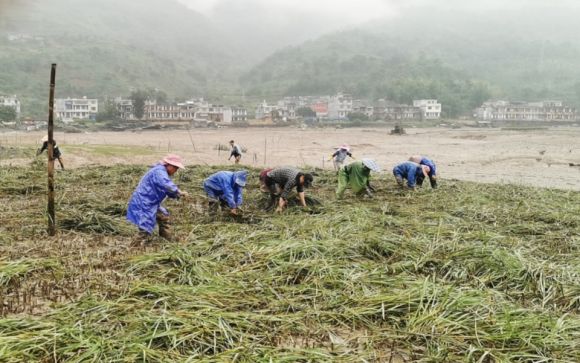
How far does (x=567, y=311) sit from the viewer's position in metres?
3.81

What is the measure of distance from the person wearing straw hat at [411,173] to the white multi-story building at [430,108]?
78712 mm

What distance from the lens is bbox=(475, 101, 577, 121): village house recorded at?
8238 centimetres

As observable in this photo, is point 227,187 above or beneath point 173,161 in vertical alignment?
A: beneath

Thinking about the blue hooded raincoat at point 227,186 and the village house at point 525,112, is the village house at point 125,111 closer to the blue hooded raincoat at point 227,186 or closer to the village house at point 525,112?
the village house at point 525,112

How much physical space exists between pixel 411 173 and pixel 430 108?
82087mm

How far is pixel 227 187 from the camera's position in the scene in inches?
271

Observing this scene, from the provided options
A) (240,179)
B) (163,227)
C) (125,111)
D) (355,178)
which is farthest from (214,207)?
(125,111)

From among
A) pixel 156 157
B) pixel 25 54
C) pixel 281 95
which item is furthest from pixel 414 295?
pixel 25 54

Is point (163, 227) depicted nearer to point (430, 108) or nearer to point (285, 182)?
point (285, 182)

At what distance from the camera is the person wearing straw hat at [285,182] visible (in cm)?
733

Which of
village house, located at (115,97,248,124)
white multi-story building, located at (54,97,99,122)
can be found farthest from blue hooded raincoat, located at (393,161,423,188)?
white multi-story building, located at (54,97,99,122)

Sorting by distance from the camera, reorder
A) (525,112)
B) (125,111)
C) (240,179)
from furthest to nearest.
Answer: (525,112), (125,111), (240,179)

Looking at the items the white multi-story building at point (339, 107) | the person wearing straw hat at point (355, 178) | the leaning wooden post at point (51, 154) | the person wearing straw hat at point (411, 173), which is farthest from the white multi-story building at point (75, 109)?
the leaning wooden post at point (51, 154)

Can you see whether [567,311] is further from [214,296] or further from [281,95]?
[281,95]
